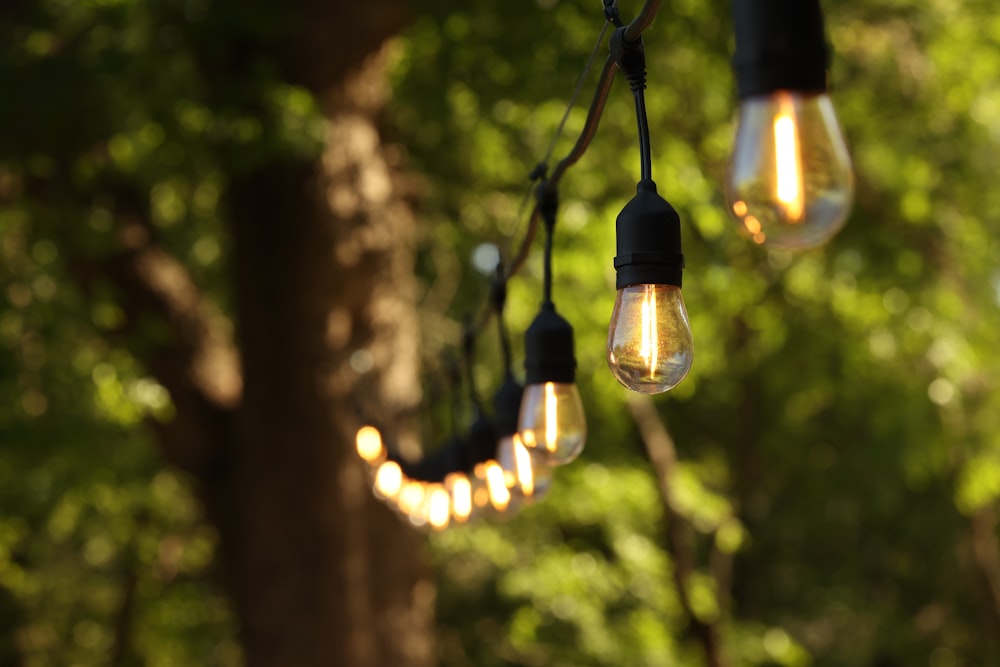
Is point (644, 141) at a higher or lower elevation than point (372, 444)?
lower

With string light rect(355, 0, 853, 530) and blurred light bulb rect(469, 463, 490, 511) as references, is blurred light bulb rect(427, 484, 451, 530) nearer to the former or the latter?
blurred light bulb rect(469, 463, 490, 511)

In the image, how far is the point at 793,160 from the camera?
1.24m

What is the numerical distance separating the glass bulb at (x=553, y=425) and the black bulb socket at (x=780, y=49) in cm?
156

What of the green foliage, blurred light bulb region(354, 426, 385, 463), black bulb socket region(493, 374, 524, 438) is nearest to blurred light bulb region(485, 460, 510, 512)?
black bulb socket region(493, 374, 524, 438)

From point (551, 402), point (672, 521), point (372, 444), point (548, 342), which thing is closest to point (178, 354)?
point (372, 444)

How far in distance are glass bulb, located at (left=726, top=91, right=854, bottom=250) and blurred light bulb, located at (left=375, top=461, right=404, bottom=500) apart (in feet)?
13.8

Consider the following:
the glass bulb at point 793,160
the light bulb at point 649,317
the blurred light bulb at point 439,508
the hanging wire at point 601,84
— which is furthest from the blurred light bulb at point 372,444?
the glass bulb at point 793,160

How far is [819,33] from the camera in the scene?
1.29 meters

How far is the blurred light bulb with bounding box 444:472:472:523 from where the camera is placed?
13.9 ft

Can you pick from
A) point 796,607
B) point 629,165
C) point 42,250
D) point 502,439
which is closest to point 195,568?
point 42,250

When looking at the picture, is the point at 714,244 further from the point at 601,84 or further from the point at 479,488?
the point at 601,84

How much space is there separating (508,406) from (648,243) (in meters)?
1.78

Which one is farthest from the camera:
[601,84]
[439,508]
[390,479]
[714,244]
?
[714,244]

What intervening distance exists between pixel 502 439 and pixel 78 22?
522 centimetres
